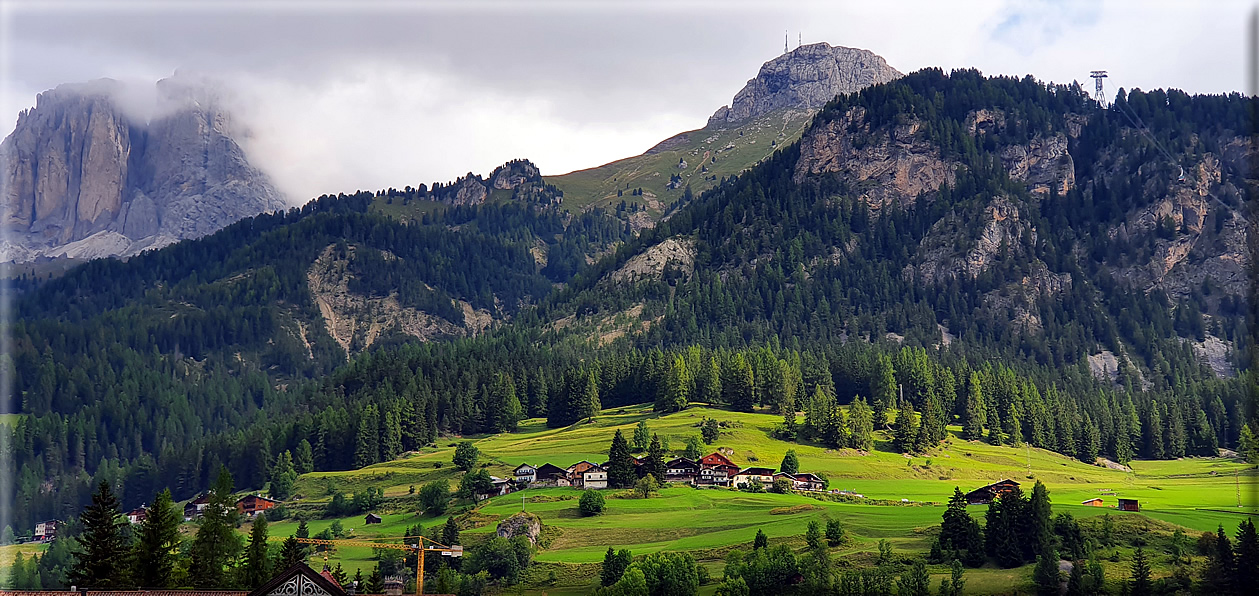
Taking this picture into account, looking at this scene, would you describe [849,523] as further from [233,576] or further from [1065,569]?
[233,576]

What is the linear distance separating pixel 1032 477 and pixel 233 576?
12706 centimetres

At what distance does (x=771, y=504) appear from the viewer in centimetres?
Result: 15625

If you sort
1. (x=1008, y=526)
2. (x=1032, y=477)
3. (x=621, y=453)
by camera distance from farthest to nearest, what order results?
1. (x=1032, y=477)
2. (x=621, y=453)
3. (x=1008, y=526)

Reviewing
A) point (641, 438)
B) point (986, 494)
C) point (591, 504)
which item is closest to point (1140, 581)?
point (986, 494)

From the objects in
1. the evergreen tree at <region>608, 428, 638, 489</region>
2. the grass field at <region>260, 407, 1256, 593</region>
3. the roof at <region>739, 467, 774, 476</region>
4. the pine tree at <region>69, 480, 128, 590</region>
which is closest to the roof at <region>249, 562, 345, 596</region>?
the pine tree at <region>69, 480, 128, 590</region>

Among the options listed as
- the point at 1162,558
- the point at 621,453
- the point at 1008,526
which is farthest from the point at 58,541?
the point at 1162,558

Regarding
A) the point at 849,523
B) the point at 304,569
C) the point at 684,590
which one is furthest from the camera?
the point at 849,523

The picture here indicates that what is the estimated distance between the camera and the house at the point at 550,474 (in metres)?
171

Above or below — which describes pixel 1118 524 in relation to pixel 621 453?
below

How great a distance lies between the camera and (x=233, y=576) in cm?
9106

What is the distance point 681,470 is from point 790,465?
1492 centimetres

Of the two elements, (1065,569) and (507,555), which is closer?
(1065,569)

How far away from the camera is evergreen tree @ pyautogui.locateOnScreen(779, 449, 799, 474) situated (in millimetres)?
175875

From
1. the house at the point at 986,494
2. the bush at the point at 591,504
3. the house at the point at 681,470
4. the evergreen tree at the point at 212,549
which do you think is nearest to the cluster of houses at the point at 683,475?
the house at the point at 681,470
